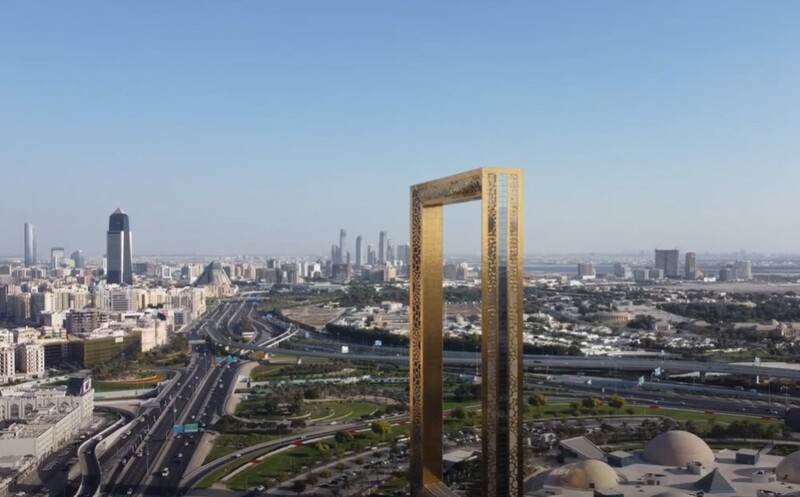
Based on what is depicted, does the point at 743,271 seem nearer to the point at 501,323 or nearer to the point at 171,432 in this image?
the point at 171,432

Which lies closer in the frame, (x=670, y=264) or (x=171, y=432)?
(x=171, y=432)

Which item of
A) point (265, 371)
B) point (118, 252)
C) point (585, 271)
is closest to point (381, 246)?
point (585, 271)

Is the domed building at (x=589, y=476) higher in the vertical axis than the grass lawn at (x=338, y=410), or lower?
higher

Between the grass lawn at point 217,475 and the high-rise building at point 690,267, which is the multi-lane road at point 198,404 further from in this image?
the high-rise building at point 690,267

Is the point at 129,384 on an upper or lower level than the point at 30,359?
lower

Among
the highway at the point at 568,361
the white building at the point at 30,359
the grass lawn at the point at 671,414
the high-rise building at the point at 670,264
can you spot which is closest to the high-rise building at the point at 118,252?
the highway at the point at 568,361

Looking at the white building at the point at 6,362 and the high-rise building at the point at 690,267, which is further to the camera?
the high-rise building at the point at 690,267

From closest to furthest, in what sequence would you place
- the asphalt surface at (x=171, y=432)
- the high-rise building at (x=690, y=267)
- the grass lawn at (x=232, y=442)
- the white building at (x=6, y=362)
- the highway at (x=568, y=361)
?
the asphalt surface at (x=171, y=432)
the grass lawn at (x=232, y=442)
the highway at (x=568, y=361)
the white building at (x=6, y=362)
the high-rise building at (x=690, y=267)

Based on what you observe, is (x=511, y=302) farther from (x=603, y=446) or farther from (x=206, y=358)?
(x=206, y=358)
